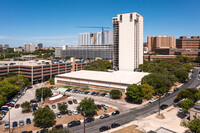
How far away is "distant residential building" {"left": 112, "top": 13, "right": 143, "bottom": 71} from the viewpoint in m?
123

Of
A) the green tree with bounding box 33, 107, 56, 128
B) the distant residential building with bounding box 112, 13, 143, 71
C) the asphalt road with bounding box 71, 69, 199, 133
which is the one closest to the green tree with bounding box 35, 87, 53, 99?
the green tree with bounding box 33, 107, 56, 128

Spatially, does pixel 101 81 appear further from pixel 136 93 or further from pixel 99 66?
pixel 99 66

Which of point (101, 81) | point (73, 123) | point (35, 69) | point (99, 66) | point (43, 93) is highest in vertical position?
point (35, 69)

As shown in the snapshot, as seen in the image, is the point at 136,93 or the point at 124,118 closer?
the point at 124,118

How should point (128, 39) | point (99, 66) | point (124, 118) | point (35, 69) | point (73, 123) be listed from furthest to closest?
point (99, 66)
point (128, 39)
point (35, 69)
point (124, 118)
point (73, 123)

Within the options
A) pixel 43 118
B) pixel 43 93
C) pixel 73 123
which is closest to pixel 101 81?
pixel 43 93

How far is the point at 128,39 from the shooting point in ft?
406

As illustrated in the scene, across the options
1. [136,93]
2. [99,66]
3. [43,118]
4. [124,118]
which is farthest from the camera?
[99,66]

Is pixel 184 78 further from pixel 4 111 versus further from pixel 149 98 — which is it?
pixel 4 111

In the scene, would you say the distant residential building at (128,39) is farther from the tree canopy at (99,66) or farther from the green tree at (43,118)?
the green tree at (43,118)

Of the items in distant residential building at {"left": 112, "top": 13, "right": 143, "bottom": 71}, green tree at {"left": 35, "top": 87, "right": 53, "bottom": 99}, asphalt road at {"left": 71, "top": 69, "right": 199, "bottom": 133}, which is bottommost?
asphalt road at {"left": 71, "top": 69, "right": 199, "bottom": 133}

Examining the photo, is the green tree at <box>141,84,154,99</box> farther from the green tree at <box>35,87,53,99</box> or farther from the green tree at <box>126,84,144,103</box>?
the green tree at <box>35,87,53,99</box>

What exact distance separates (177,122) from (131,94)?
19484 mm

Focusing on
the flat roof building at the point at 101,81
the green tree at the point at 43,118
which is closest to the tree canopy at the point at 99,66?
the flat roof building at the point at 101,81
